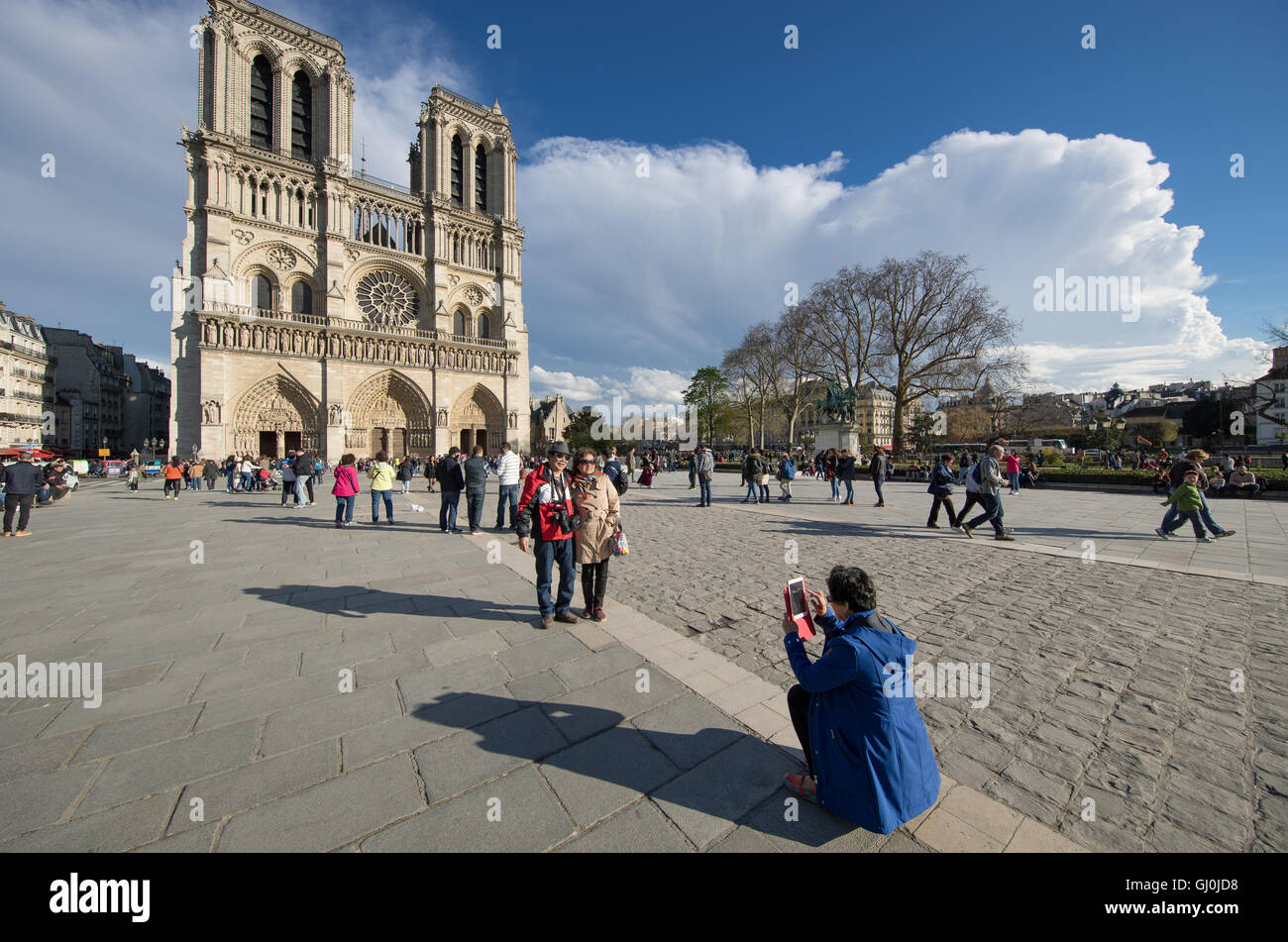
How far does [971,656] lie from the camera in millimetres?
3639

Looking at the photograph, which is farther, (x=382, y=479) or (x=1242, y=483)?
(x=1242, y=483)

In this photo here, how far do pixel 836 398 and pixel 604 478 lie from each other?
85.8 feet

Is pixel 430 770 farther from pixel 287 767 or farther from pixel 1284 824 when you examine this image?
pixel 1284 824

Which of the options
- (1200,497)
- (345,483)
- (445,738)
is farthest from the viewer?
(345,483)

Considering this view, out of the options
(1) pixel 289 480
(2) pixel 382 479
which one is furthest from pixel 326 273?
(2) pixel 382 479

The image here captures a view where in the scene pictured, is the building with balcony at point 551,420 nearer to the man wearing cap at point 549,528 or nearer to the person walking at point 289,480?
the person walking at point 289,480

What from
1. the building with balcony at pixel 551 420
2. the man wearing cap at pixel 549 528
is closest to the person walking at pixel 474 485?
the man wearing cap at pixel 549 528

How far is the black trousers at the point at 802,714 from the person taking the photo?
219 cm

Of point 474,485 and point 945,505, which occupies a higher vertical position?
point 474,485

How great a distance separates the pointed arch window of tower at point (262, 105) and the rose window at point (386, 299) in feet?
35.1

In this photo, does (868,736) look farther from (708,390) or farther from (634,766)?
(708,390)

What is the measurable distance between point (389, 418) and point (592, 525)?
3823 centimetres

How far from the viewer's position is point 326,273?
3381cm
